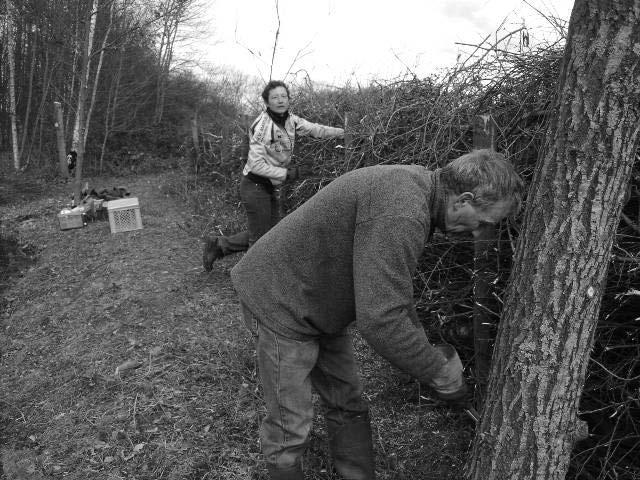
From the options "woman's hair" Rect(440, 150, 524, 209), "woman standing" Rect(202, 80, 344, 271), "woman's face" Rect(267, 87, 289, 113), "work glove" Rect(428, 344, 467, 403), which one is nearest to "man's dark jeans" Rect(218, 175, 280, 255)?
"woman standing" Rect(202, 80, 344, 271)

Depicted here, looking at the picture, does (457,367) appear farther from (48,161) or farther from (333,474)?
(48,161)

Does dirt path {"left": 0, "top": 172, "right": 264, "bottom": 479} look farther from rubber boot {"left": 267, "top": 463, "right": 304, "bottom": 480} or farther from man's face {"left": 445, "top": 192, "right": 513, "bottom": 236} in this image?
man's face {"left": 445, "top": 192, "right": 513, "bottom": 236}

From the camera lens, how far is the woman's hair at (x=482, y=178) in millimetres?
1643

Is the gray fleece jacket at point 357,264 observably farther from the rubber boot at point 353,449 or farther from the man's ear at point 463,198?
the rubber boot at point 353,449

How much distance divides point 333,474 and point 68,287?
3898mm

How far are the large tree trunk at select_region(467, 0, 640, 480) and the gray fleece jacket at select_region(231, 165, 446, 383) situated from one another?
0.29m

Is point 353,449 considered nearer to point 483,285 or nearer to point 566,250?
point 483,285

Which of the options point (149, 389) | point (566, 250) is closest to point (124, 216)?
point (149, 389)

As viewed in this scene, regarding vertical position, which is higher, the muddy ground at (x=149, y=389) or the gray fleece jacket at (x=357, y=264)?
the gray fleece jacket at (x=357, y=264)

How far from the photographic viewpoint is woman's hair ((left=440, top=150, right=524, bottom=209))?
164cm

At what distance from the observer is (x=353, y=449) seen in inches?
94.3

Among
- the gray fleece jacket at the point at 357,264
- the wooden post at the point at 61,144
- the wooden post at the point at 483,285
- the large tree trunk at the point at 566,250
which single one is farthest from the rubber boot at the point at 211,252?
the wooden post at the point at 61,144

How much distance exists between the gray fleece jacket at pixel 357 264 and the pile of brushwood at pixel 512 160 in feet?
1.87

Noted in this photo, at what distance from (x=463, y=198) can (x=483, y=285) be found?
1.20 m
